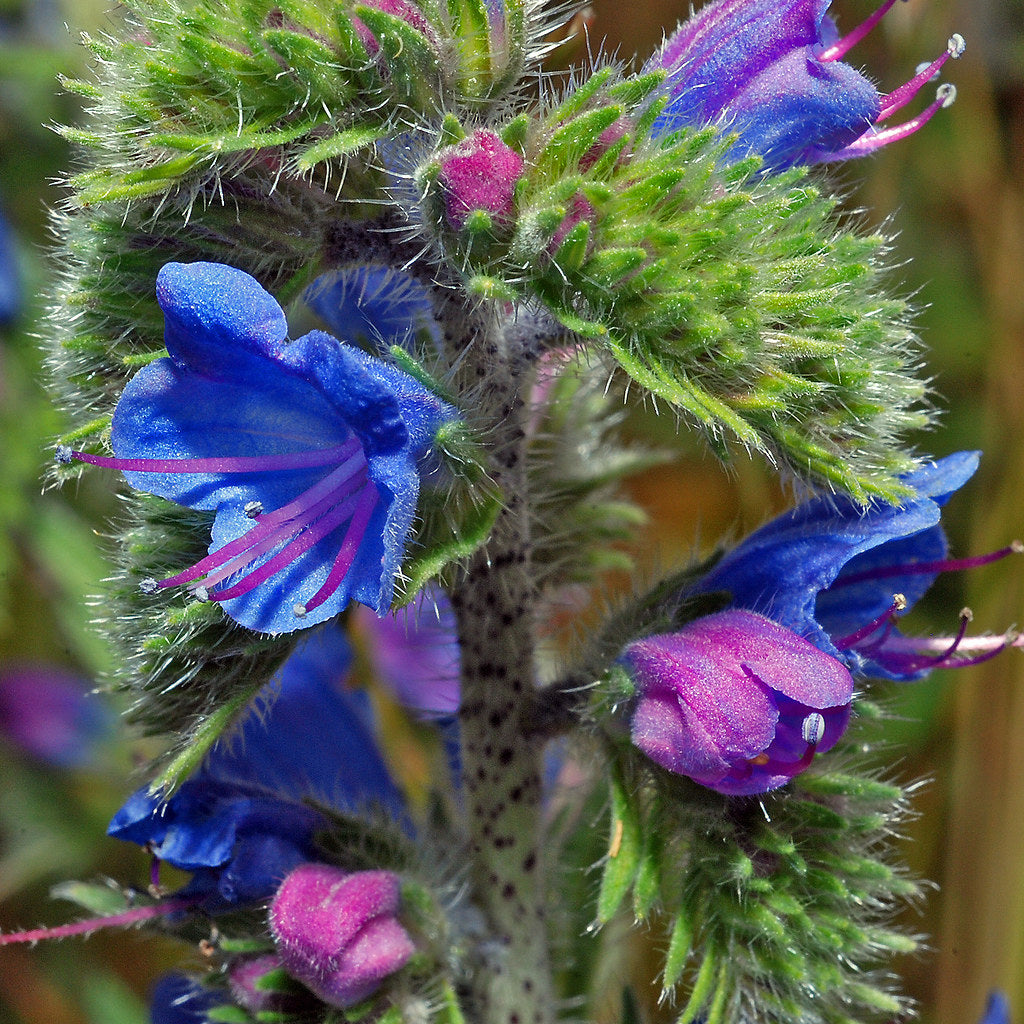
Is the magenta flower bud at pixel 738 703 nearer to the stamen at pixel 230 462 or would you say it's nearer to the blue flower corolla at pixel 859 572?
the blue flower corolla at pixel 859 572

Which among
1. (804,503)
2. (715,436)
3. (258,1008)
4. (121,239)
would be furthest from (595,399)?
(258,1008)

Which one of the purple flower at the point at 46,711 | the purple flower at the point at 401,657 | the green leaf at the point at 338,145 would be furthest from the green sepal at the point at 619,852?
the purple flower at the point at 46,711

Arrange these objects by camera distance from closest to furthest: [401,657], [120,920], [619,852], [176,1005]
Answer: [619,852] → [120,920] → [176,1005] → [401,657]

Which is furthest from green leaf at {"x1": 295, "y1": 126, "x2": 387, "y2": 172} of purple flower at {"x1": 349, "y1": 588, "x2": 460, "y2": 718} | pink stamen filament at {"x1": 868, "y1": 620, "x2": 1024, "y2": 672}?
purple flower at {"x1": 349, "y1": 588, "x2": 460, "y2": 718}

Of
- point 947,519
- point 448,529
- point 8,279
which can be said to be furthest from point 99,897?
point 947,519

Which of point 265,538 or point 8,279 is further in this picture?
point 8,279

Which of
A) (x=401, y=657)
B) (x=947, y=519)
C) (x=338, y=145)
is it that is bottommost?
(x=401, y=657)

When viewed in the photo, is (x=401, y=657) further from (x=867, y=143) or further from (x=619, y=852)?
(x=867, y=143)
